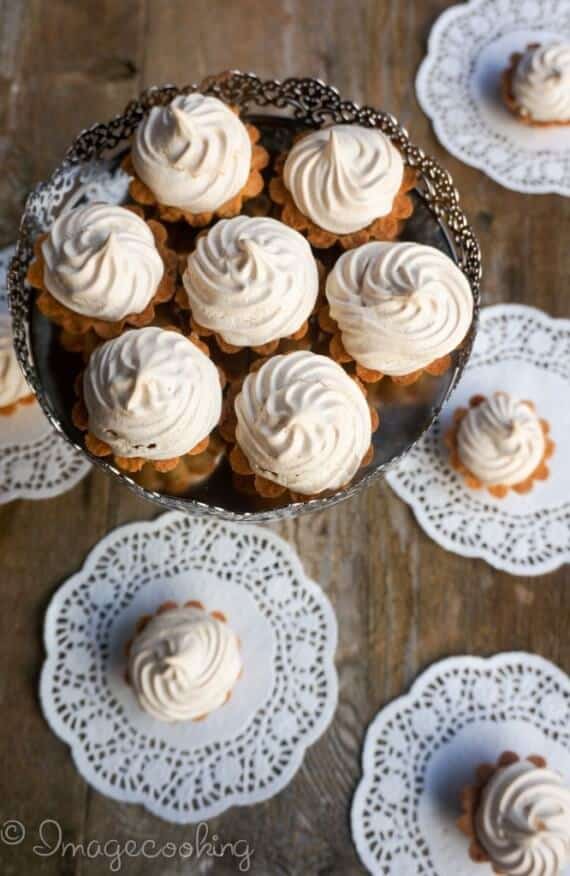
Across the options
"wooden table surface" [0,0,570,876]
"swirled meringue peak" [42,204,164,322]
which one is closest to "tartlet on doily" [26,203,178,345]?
"swirled meringue peak" [42,204,164,322]

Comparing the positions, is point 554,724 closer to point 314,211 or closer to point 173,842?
point 173,842

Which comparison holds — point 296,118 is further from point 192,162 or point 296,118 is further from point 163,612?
point 163,612

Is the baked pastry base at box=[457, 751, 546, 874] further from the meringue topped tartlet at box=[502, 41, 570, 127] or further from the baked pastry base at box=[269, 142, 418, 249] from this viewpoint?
the meringue topped tartlet at box=[502, 41, 570, 127]

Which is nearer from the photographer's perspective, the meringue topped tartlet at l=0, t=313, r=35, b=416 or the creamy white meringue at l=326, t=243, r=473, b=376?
the creamy white meringue at l=326, t=243, r=473, b=376

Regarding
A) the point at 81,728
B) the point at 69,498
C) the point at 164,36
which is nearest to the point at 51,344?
the point at 69,498

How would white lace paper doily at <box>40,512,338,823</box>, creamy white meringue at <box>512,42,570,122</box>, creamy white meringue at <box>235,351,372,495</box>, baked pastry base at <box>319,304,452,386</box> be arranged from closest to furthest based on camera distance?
1. creamy white meringue at <box>235,351,372,495</box>
2. baked pastry base at <box>319,304,452,386</box>
3. white lace paper doily at <box>40,512,338,823</box>
4. creamy white meringue at <box>512,42,570,122</box>

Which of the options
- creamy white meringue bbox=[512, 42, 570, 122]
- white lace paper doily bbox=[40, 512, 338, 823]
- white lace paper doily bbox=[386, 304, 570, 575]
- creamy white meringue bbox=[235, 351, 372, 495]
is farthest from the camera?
creamy white meringue bbox=[512, 42, 570, 122]

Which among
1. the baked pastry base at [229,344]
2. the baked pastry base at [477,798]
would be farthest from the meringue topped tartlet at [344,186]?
the baked pastry base at [477,798]
